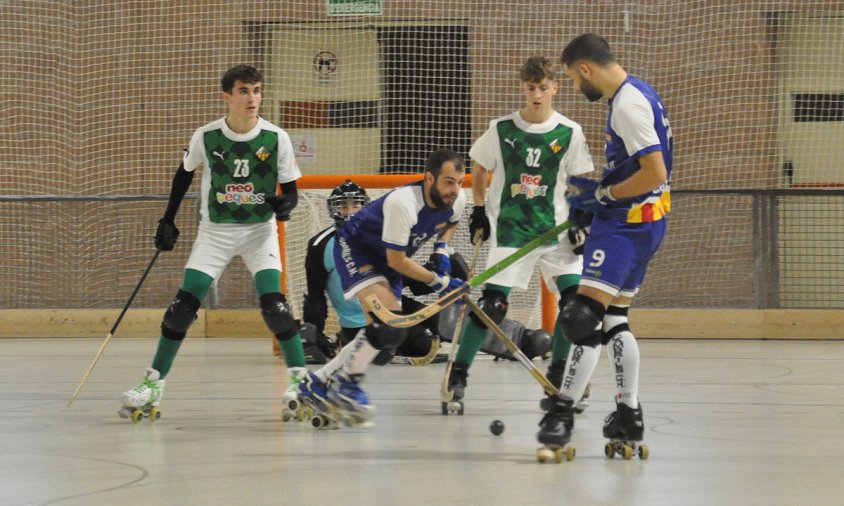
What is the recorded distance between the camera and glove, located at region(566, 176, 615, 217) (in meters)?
4.07

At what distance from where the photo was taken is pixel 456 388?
5387 millimetres

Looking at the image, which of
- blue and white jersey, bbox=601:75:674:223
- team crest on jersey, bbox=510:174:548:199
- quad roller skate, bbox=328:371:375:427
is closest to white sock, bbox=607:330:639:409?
blue and white jersey, bbox=601:75:674:223

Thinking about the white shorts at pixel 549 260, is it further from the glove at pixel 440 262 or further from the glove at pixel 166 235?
the glove at pixel 166 235

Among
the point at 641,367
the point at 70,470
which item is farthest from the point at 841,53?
the point at 70,470

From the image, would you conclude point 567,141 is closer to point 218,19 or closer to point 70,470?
point 70,470

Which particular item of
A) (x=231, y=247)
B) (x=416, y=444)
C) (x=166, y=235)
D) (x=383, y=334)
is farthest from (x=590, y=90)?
(x=166, y=235)

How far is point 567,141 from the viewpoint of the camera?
5.72 meters

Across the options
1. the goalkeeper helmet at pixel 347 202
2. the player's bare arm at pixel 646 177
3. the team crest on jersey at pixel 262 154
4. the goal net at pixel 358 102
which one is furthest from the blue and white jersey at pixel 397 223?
the goal net at pixel 358 102

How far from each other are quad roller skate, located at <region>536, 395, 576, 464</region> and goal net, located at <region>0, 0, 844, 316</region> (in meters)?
6.23

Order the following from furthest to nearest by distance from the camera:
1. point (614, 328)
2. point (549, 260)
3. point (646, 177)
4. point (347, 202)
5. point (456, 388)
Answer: point (347, 202) → point (549, 260) → point (456, 388) → point (614, 328) → point (646, 177)

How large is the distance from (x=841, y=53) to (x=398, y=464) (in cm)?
748

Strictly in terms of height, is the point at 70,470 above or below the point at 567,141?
below

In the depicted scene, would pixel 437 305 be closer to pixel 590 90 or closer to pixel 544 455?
pixel 544 455

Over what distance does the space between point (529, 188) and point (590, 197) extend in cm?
150
